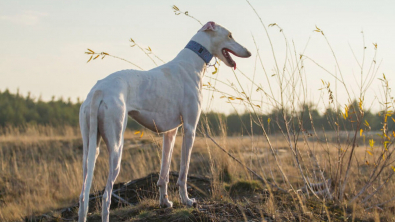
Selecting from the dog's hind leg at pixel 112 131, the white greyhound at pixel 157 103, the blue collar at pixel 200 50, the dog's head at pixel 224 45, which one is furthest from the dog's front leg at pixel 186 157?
the dog's hind leg at pixel 112 131

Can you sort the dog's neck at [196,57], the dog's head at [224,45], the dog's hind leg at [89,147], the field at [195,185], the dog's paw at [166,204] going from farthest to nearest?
1. the dog's head at [224,45]
2. the dog's neck at [196,57]
3. the dog's paw at [166,204]
4. the field at [195,185]
5. the dog's hind leg at [89,147]

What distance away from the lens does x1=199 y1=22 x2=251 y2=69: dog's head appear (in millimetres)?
5773

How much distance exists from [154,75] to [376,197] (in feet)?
12.7

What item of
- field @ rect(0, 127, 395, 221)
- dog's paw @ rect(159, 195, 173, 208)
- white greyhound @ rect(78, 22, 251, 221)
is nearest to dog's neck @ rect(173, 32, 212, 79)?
white greyhound @ rect(78, 22, 251, 221)

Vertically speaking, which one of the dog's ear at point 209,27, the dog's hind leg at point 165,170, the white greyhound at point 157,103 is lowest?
the dog's hind leg at point 165,170

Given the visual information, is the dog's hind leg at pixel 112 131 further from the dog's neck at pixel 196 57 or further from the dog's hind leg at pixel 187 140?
the dog's neck at pixel 196 57

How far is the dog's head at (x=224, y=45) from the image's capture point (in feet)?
18.9

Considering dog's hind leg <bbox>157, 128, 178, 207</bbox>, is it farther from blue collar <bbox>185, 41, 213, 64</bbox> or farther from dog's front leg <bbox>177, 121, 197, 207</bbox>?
blue collar <bbox>185, 41, 213, 64</bbox>

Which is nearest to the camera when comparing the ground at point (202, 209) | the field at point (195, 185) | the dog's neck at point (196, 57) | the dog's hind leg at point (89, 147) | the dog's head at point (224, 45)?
the dog's hind leg at point (89, 147)

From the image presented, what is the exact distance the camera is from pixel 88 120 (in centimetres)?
439

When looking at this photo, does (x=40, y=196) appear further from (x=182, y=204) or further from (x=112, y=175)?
(x=112, y=175)

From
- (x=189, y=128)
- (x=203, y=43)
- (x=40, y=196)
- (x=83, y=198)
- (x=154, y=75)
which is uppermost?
(x=203, y=43)

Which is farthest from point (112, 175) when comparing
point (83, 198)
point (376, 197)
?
point (376, 197)

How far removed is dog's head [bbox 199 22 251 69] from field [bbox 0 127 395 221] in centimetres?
115
